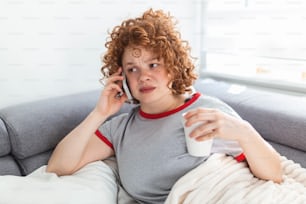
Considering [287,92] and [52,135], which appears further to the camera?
[287,92]

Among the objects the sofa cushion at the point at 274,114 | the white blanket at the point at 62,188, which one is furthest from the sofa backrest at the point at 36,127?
the sofa cushion at the point at 274,114

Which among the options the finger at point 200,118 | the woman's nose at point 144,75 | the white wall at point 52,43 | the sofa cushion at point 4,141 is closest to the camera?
the finger at point 200,118

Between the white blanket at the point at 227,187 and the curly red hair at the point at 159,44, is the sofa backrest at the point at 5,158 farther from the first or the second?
the white blanket at the point at 227,187

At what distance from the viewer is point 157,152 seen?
114cm

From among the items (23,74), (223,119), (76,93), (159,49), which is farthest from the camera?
(76,93)

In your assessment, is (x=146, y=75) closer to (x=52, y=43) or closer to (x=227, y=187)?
(x=227, y=187)

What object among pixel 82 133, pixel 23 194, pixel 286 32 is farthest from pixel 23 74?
Result: pixel 286 32

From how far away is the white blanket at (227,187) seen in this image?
3.27 feet

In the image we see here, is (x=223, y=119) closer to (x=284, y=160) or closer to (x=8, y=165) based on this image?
(x=284, y=160)

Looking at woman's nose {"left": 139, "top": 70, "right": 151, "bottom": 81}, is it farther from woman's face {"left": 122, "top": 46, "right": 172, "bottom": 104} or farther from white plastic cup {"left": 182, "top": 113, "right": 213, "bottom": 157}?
white plastic cup {"left": 182, "top": 113, "right": 213, "bottom": 157}

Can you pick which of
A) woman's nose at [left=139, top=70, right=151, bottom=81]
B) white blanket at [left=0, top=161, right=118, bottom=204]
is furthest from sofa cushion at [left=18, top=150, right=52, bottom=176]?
woman's nose at [left=139, top=70, right=151, bottom=81]

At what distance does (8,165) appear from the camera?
4.36ft

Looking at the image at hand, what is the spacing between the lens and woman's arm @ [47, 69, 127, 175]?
123 cm

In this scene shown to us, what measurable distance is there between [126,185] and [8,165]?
0.48 metres
